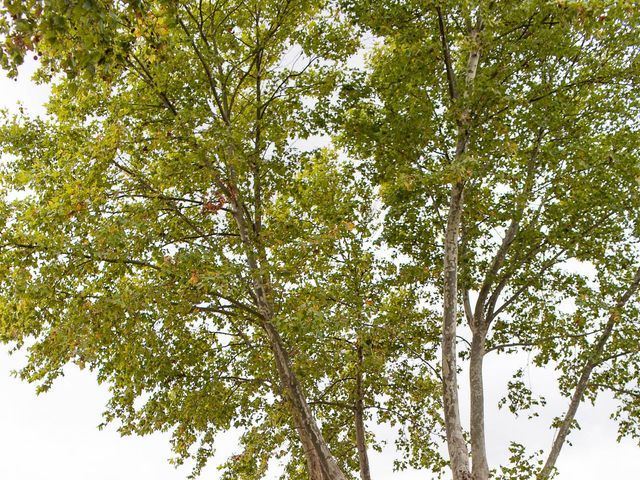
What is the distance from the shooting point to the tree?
40.2 feet

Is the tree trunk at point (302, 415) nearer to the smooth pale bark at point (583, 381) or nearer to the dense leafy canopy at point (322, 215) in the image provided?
the dense leafy canopy at point (322, 215)

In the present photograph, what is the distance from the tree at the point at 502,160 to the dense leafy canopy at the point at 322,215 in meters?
0.07

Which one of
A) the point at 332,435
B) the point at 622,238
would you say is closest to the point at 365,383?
the point at 332,435

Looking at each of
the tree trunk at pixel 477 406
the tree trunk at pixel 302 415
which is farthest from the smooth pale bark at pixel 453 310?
the tree trunk at pixel 302 415

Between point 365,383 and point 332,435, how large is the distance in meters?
1.81

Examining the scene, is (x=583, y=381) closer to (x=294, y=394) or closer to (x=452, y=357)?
(x=452, y=357)

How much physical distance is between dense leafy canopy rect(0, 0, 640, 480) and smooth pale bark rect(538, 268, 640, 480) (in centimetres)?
6

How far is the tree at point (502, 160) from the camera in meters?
12.2

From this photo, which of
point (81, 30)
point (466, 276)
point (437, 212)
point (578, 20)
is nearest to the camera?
point (81, 30)

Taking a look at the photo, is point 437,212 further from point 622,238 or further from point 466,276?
point 622,238

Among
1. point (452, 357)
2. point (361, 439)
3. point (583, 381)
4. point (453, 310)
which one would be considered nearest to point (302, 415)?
point (452, 357)

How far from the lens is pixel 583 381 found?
45.1 ft

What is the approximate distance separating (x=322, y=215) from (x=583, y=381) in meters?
7.25

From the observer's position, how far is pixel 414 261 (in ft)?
49.2
